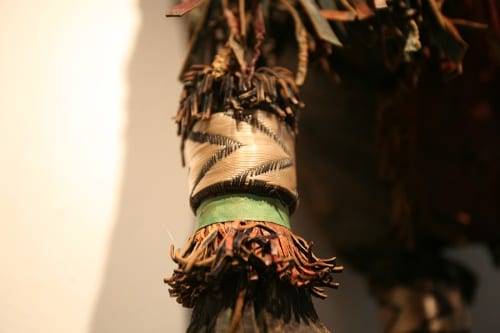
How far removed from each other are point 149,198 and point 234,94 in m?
0.24

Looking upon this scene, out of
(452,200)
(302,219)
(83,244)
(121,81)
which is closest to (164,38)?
(121,81)

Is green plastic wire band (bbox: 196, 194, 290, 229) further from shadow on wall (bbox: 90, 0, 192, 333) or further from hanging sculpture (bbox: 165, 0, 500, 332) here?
shadow on wall (bbox: 90, 0, 192, 333)

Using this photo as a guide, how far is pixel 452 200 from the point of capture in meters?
1.15

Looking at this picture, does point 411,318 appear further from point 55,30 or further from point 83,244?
point 55,30

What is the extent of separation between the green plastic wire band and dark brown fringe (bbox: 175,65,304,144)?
0.08 m

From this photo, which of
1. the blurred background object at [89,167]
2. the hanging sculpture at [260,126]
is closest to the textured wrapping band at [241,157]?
the hanging sculpture at [260,126]

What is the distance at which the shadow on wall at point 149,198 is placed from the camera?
735 millimetres

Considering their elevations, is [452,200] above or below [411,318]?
above

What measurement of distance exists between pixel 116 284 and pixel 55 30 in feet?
1.14

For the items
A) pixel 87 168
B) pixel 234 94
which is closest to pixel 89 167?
pixel 87 168

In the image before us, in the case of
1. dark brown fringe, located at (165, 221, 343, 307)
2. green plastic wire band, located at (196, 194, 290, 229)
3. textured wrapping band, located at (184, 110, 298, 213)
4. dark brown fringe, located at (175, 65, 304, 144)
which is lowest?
dark brown fringe, located at (165, 221, 343, 307)

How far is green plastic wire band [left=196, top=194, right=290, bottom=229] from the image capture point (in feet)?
1.90

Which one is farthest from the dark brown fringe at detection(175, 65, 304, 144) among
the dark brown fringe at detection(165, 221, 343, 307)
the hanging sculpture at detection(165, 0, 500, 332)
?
the dark brown fringe at detection(165, 221, 343, 307)

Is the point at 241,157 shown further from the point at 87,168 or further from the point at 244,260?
the point at 87,168
